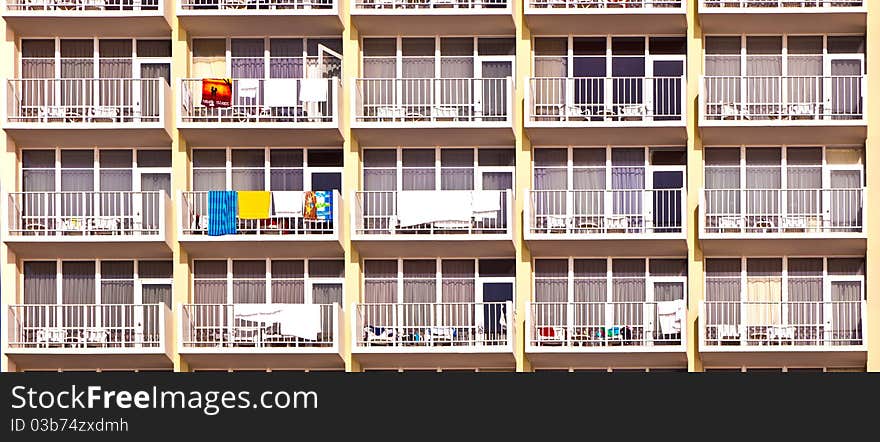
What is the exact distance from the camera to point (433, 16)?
7344cm

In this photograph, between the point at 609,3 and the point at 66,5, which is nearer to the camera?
the point at 609,3

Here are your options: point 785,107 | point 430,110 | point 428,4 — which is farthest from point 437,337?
point 785,107

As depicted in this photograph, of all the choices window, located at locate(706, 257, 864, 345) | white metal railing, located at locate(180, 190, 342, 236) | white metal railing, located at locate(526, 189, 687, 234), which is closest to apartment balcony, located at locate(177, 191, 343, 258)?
white metal railing, located at locate(180, 190, 342, 236)

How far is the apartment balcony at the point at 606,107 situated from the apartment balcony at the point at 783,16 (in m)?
1.63

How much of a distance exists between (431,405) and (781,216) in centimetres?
1022

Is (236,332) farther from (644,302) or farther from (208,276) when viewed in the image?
(644,302)

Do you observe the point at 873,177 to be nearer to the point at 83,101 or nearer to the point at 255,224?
the point at 255,224

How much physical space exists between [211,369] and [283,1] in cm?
821

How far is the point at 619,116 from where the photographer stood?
243 ft

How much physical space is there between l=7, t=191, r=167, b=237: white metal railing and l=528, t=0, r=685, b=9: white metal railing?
371 inches

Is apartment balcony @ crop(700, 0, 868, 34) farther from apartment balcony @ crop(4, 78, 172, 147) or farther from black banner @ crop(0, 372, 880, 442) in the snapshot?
apartment balcony @ crop(4, 78, 172, 147)

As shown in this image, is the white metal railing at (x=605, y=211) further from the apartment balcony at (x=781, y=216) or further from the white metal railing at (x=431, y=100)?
the white metal railing at (x=431, y=100)

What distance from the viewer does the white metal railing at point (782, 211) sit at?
73.8 m

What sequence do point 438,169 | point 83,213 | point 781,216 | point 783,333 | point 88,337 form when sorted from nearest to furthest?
point 783,333, point 88,337, point 781,216, point 83,213, point 438,169
